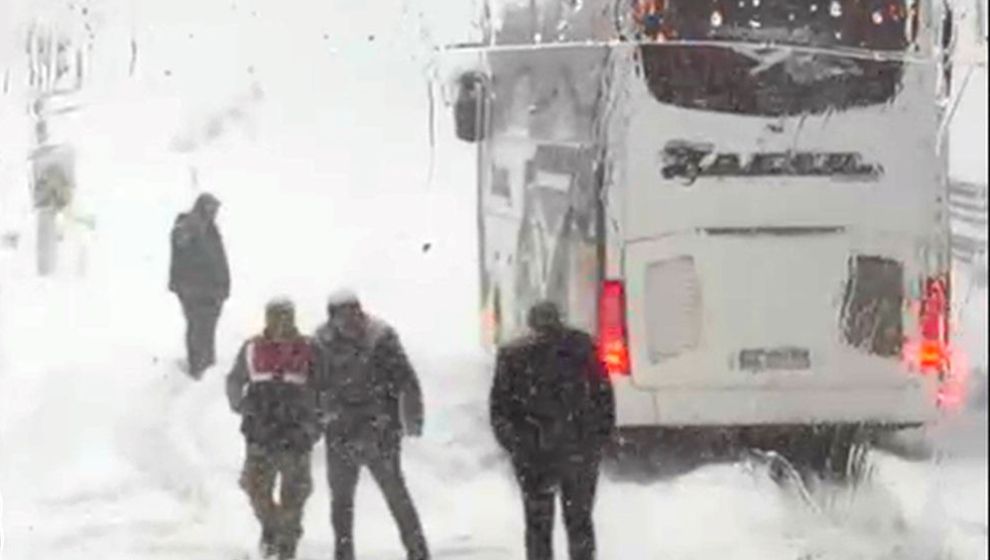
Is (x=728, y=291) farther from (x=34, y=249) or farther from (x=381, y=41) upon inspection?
(x=34, y=249)

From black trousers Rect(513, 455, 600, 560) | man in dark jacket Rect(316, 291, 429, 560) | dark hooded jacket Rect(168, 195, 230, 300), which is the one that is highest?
dark hooded jacket Rect(168, 195, 230, 300)

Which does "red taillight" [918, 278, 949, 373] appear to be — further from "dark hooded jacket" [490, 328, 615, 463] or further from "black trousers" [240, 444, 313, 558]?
"black trousers" [240, 444, 313, 558]

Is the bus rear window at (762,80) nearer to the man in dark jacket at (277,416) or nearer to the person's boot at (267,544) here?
the man in dark jacket at (277,416)

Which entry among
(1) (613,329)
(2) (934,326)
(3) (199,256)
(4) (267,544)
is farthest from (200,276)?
(2) (934,326)

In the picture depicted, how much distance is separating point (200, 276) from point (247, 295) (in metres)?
0.05

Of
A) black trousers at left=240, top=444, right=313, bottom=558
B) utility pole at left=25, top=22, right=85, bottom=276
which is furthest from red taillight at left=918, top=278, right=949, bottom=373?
utility pole at left=25, top=22, right=85, bottom=276

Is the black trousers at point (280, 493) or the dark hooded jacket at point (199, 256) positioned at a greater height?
the dark hooded jacket at point (199, 256)

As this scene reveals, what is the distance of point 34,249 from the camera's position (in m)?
1.24

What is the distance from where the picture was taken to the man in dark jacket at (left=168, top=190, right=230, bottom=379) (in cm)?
123

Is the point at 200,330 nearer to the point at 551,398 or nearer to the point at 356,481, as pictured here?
the point at 356,481

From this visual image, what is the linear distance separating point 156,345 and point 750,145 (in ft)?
1.83

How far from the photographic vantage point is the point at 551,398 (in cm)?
124

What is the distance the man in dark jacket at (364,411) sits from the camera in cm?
123

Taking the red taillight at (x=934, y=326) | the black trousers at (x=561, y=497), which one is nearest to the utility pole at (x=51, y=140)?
the black trousers at (x=561, y=497)
